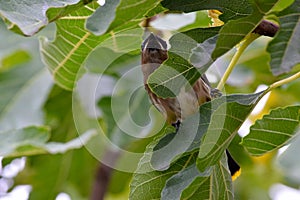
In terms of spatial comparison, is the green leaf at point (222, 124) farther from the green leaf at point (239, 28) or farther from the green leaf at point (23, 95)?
the green leaf at point (23, 95)

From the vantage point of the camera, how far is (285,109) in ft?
4.49

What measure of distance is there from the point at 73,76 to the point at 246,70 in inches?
37.9

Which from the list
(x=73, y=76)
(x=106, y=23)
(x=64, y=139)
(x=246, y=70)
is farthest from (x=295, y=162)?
(x=106, y=23)

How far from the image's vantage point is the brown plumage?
1.57 m

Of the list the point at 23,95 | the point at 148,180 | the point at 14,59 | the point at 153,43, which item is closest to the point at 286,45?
the point at 148,180

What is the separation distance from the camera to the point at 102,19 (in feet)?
3.41

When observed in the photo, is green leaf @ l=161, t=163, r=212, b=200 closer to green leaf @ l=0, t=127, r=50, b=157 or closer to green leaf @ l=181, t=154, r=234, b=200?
green leaf @ l=181, t=154, r=234, b=200

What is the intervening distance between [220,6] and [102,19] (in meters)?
0.28

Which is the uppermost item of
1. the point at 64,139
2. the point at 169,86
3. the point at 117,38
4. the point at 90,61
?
the point at 169,86

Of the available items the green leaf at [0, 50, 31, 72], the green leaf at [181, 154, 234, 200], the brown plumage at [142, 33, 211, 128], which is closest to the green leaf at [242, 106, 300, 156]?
the green leaf at [181, 154, 234, 200]

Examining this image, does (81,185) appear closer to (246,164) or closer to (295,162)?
(246,164)

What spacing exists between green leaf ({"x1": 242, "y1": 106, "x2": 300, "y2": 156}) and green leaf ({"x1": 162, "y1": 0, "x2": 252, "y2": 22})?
232 millimetres

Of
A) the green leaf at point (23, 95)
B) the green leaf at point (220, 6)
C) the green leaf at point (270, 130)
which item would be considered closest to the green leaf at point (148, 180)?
the green leaf at point (270, 130)

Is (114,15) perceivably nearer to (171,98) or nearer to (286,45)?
(286,45)
